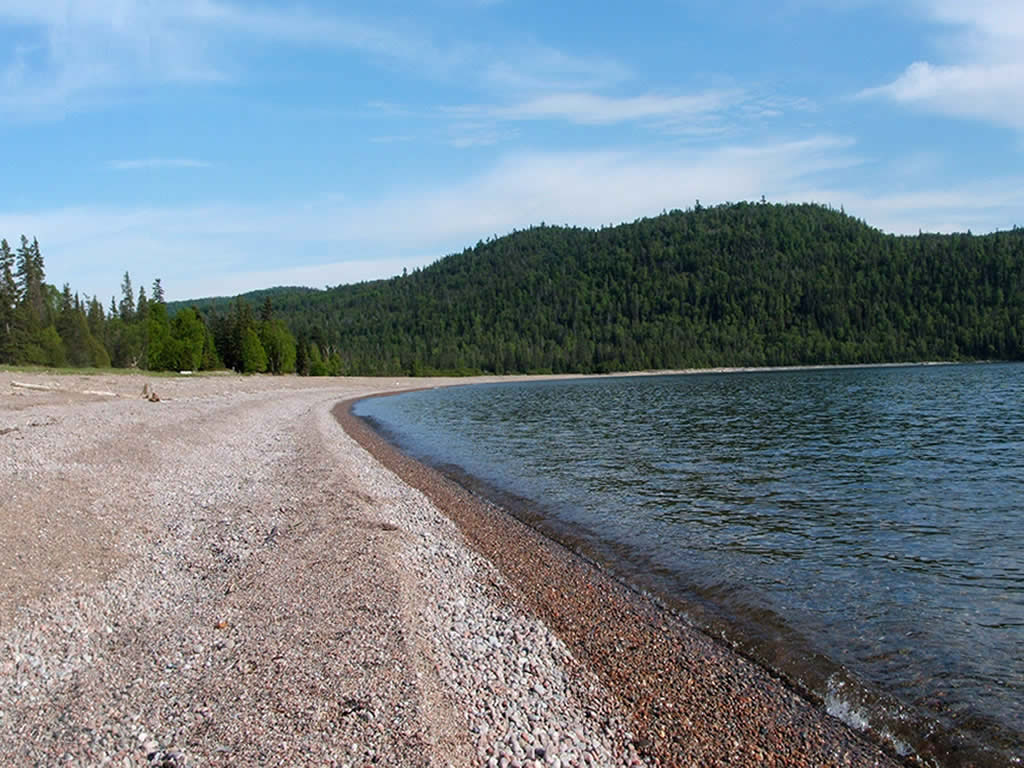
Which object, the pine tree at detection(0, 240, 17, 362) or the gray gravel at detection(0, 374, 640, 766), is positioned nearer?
the gray gravel at detection(0, 374, 640, 766)

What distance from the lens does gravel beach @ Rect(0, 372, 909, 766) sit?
231 inches

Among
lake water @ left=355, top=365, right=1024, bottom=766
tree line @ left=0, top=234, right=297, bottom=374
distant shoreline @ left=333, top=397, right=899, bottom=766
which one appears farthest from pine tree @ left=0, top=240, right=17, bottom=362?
distant shoreline @ left=333, top=397, right=899, bottom=766

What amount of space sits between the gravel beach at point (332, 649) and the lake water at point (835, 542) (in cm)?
98

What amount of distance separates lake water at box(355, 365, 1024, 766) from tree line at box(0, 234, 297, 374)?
5608 centimetres

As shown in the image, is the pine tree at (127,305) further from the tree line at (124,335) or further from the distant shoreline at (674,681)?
the distant shoreline at (674,681)

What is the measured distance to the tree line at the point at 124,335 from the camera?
67.6 meters

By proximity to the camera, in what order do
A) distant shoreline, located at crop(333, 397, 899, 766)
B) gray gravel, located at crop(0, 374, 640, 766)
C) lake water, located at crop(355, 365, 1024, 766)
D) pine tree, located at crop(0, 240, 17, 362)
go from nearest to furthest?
gray gravel, located at crop(0, 374, 640, 766) → distant shoreline, located at crop(333, 397, 899, 766) → lake water, located at crop(355, 365, 1024, 766) → pine tree, located at crop(0, 240, 17, 362)

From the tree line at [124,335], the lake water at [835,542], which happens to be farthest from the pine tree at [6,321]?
the lake water at [835,542]

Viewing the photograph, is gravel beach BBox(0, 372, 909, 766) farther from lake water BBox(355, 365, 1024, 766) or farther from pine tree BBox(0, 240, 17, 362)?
pine tree BBox(0, 240, 17, 362)

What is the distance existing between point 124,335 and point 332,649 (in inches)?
3808

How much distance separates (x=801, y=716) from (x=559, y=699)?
106 inches

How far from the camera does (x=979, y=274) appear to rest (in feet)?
636

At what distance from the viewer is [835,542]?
13.5 metres

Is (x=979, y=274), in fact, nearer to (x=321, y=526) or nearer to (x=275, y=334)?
(x=275, y=334)
